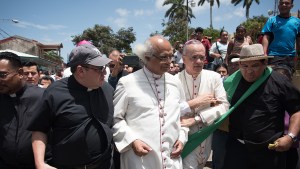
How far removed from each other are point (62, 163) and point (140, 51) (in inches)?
54.8

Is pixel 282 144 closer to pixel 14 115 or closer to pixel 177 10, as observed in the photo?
pixel 14 115

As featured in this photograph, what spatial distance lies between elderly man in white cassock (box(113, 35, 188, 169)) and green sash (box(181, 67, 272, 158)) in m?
0.32

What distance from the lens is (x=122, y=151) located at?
2877 mm

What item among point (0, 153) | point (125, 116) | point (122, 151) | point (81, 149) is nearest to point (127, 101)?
point (125, 116)

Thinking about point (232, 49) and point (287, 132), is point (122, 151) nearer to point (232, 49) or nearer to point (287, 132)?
point (287, 132)

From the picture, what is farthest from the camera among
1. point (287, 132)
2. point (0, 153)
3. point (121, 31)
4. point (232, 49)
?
point (121, 31)

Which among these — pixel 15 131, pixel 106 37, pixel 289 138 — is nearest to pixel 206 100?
pixel 289 138

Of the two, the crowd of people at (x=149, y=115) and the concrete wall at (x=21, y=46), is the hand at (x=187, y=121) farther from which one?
the concrete wall at (x=21, y=46)

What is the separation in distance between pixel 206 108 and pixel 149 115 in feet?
2.70

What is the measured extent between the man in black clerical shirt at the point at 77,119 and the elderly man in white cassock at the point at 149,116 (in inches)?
10.9

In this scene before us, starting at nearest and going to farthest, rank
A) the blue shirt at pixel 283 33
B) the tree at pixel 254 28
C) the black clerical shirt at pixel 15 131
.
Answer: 1. the black clerical shirt at pixel 15 131
2. the blue shirt at pixel 283 33
3. the tree at pixel 254 28

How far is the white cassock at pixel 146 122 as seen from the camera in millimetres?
2879

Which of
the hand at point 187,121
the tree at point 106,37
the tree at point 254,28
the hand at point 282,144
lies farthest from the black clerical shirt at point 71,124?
the tree at point 106,37

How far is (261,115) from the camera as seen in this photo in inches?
123
